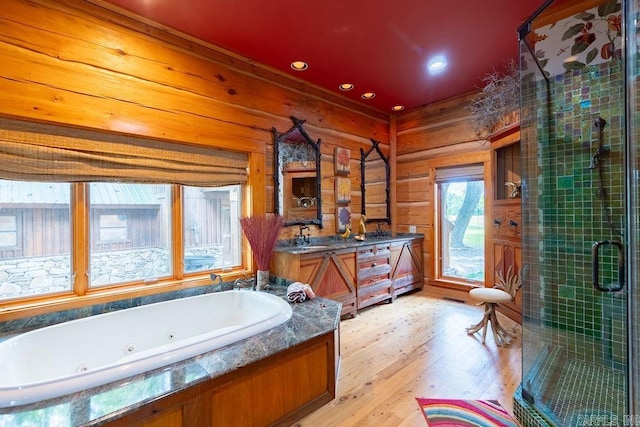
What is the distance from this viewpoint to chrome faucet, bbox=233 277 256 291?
288 cm

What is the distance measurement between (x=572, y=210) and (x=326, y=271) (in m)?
2.19

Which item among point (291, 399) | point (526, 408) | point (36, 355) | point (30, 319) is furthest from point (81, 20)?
point (526, 408)

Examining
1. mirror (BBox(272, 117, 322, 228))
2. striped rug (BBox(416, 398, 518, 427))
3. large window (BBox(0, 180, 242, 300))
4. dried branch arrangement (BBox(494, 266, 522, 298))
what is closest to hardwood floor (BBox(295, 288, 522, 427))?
striped rug (BBox(416, 398, 518, 427))

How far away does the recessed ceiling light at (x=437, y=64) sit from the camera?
3.14 meters

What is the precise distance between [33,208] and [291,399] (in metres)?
2.19

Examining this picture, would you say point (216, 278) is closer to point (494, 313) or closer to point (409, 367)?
point (409, 367)

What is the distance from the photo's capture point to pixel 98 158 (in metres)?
2.25

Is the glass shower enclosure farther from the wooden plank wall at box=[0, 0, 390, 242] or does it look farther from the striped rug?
the wooden plank wall at box=[0, 0, 390, 242]

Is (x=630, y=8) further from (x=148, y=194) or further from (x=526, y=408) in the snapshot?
(x=148, y=194)

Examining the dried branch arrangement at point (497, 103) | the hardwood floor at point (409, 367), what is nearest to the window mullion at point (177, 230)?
the hardwood floor at point (409, 367)

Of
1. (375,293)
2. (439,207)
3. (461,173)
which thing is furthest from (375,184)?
(375,293)

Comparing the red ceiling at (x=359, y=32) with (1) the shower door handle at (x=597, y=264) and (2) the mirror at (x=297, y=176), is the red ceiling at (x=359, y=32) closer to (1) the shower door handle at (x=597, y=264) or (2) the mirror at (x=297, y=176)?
(2) the mirror at (x=297, y=176)

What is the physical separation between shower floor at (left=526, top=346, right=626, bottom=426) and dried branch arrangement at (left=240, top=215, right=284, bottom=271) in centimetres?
222

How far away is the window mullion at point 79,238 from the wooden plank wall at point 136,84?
20.3 inches
